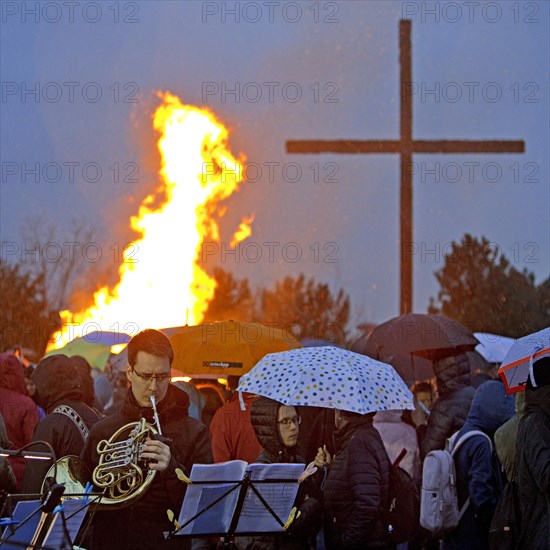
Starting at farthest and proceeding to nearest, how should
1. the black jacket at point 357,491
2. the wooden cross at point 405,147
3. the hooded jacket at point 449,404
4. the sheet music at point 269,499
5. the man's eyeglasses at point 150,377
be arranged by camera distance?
the wooden cross at point 405,147 → the hooded jacket at point 449,404 → the black jacket at point 357,491 → the sheet music at point 269,499 → the man's eyeglasses at point 150,377

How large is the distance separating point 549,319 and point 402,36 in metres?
25.4

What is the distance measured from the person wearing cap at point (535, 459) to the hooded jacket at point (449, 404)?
321 cm

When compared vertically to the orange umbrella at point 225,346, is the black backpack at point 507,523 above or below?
below

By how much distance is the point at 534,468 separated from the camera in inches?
282

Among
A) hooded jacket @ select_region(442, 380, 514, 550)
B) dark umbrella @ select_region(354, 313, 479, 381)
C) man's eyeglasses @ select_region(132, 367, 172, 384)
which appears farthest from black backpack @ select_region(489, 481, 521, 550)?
dark umbrella @ select_region(354, 313, 479, 381)

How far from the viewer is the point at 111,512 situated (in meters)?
6.76

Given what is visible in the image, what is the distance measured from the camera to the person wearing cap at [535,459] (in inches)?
281

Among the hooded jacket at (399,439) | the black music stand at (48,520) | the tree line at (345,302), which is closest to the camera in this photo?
the black music stand at (48,520)

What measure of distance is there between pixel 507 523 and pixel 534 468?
0.64m

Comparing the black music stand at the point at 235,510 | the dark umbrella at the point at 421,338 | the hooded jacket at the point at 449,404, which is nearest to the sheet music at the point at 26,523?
the black music stand at the point at 235,510

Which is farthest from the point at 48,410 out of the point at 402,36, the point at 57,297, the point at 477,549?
the point at 57,297

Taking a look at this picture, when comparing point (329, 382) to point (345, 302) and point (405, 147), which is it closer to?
point (405, 147)

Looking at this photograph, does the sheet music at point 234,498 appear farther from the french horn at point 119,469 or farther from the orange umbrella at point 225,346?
the orange umbrella at point 225,346

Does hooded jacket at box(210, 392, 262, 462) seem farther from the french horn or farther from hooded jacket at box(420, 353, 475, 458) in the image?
the french horn
